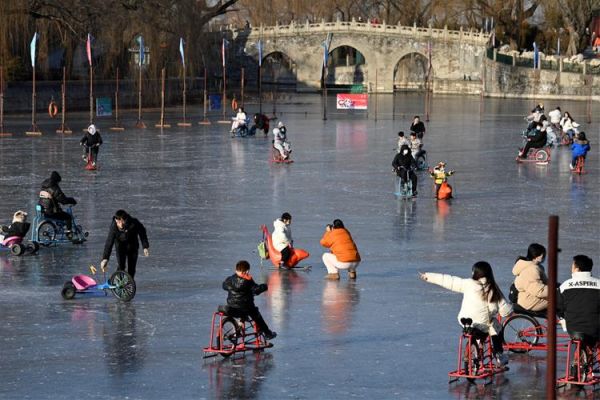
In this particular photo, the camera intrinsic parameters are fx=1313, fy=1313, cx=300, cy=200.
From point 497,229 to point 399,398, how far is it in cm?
1160

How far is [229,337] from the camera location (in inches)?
523

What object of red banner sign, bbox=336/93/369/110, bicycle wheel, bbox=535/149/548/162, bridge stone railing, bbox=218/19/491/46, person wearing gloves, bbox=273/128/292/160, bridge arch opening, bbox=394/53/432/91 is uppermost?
bridge stone railing, bbox=218/19/491/46

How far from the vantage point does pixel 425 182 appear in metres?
31.2

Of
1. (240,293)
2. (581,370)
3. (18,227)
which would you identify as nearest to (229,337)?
(240,293)

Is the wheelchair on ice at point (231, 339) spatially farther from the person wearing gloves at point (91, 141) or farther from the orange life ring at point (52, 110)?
the orange life ring at point (52, 110)

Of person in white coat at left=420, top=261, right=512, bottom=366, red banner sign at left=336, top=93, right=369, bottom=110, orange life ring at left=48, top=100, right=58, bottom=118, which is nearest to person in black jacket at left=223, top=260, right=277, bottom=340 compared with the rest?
person in white coat at left=420, top=261, right=512, bottom=366

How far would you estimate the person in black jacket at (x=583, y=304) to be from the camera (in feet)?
39.1

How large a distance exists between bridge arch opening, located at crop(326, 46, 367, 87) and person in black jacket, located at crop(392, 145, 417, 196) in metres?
84.7

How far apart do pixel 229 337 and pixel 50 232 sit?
799 cm

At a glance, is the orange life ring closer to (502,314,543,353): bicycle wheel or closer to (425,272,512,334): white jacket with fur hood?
(502,314,543,353): bicycle wheel

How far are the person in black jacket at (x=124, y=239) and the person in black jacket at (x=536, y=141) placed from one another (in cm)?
2178

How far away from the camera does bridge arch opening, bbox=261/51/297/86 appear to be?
379ft

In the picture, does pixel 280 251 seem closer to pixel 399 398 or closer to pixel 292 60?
pixel 399 398

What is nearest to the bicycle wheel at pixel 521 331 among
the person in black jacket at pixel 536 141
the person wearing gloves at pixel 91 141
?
the person wearing gloves at pixel 91 141
